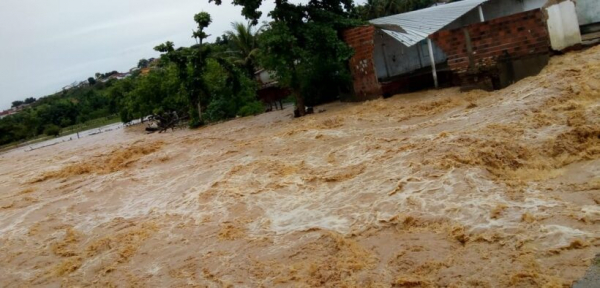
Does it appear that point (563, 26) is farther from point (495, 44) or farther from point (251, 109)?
point (251, 109)

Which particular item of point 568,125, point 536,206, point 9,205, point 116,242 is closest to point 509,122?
point 568,125

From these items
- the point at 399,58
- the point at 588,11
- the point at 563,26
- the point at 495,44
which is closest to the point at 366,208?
the point at 495,44

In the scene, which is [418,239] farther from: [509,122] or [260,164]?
[260,164]

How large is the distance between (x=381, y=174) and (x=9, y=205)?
10015 mm

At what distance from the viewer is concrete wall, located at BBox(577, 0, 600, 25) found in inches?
686

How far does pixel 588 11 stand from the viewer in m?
17.6

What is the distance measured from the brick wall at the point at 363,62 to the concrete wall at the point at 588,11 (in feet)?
25.1

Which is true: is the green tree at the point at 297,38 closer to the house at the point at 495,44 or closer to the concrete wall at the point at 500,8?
the house at the point at 495,44

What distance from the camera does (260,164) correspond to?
36.4ft

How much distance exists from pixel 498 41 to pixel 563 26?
2.06 metres

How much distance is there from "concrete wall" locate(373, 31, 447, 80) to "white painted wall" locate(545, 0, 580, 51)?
7977mm

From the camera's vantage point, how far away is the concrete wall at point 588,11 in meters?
17.4

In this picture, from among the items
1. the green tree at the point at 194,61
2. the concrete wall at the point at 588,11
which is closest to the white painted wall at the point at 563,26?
the concrete wall at the point at 588,11

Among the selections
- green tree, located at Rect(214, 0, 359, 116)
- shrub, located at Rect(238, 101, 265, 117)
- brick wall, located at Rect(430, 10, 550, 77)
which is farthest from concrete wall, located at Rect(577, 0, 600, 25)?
shrub, located at Rect(238, 101, 265, 117)
